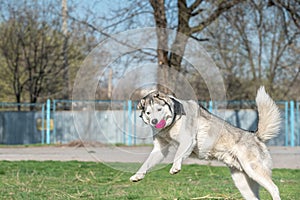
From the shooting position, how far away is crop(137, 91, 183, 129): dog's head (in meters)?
7.12

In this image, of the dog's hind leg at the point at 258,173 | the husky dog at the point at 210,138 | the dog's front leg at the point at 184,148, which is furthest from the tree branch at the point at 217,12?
the dog's front leg at the point at 184,148

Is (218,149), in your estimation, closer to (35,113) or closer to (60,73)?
(35,113)

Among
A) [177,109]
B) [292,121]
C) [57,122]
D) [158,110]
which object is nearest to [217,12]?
[292,121]

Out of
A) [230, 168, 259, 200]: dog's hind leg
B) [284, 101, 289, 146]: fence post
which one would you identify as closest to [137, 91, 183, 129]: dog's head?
[230, 168, 259, 200]: dog's hind leg

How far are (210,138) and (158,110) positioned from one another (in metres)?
1.04

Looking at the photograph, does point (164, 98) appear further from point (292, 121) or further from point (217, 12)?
point (292, 121)

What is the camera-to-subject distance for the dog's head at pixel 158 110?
7.12m

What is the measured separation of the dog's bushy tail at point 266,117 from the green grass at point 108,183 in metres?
1.80

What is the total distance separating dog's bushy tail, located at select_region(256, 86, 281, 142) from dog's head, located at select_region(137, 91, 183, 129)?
66.2 inches

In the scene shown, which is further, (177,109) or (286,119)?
(286,119)

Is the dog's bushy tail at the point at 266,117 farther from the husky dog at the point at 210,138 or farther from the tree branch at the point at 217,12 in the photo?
the tree branch at the point at 217,12

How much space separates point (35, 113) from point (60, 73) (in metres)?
6.29

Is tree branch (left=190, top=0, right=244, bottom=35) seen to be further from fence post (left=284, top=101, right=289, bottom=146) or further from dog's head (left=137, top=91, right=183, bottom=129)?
dog's head (left=137, top=91, right=183, bottom=129)

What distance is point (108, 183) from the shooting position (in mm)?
12891
